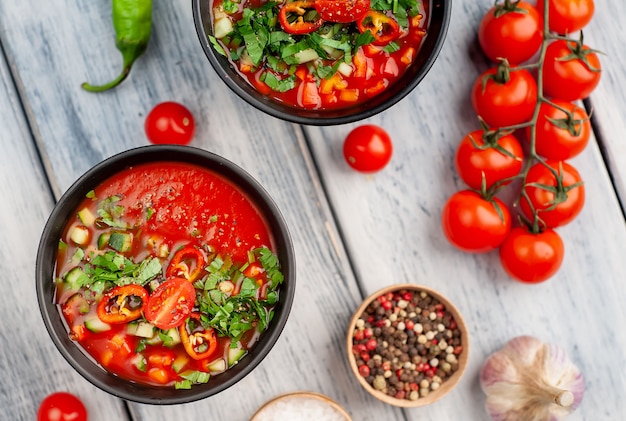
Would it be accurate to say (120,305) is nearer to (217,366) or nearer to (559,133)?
(217,366)

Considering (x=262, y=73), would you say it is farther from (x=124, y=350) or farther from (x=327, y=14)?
(x=124, y=350)

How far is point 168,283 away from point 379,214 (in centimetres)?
93

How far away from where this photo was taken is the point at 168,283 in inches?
94.5

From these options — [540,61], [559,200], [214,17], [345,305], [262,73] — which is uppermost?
[214,17]

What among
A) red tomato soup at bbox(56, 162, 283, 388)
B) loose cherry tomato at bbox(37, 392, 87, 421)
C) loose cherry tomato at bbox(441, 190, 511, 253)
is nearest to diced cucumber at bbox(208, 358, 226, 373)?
red tomato soup at bbox(56, 162, 283, 388)

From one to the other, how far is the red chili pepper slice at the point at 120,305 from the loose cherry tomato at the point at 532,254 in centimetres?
136

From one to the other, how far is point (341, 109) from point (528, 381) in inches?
49.1

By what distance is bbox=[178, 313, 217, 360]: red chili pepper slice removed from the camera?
2.43 m

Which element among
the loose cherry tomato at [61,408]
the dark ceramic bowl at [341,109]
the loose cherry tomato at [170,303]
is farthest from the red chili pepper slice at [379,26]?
the loose cherry tomato at [61,408]

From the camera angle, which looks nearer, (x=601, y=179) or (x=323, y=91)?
(x=323, y=91)

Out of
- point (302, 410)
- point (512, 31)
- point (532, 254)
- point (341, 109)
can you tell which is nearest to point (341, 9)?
point (341, 109)

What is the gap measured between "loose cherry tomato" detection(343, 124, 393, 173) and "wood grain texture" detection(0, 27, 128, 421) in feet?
3.80

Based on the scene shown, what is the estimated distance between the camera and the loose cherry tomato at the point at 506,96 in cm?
275

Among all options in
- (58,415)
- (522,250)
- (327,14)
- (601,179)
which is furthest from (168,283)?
(601,179)
